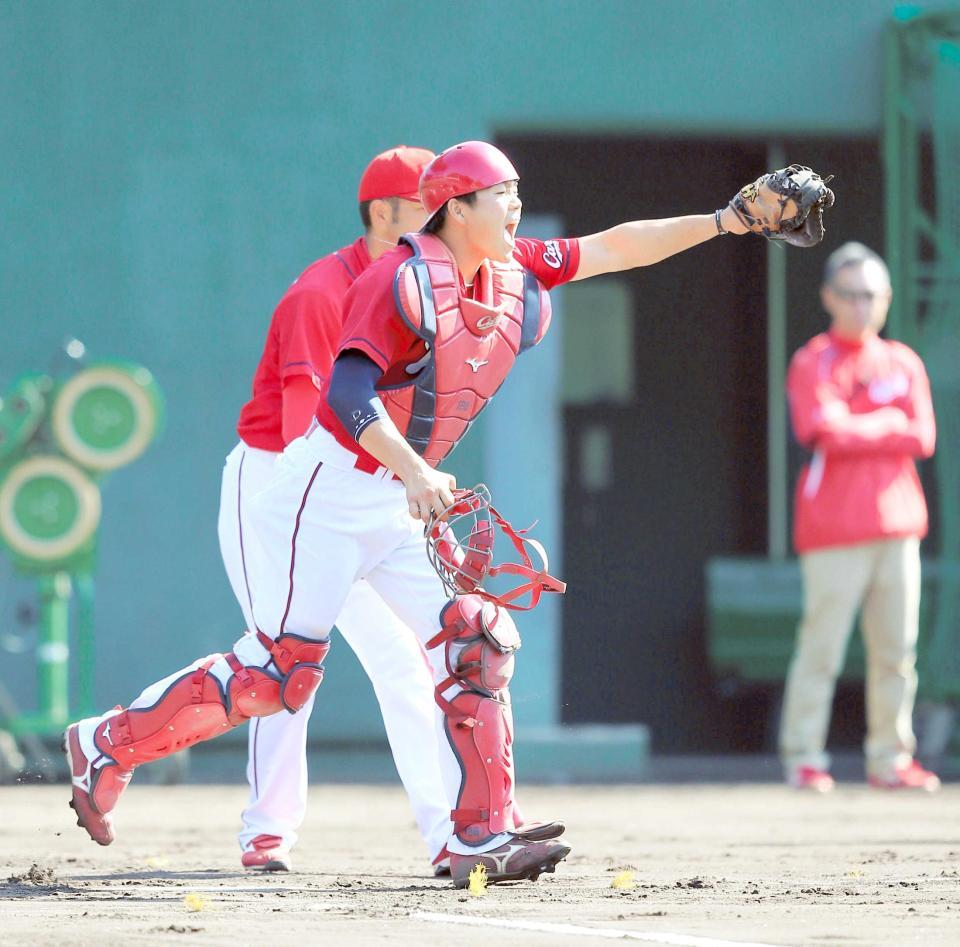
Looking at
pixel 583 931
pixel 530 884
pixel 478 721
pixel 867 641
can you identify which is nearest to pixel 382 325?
pixel 478 721

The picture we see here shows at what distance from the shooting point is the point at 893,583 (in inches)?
393

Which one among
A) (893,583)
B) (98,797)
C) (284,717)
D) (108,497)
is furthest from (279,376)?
(108,497)

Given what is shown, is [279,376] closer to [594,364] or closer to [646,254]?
[646,254]

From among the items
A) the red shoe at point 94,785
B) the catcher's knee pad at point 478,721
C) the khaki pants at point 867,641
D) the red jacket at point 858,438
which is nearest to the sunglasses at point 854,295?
the red jacket at point 858,438

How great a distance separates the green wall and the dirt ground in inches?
80.9

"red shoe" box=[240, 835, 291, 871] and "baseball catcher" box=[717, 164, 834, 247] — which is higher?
"baseball catcher" box=[717, 164, 834, 247]

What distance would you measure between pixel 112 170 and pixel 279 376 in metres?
5.13

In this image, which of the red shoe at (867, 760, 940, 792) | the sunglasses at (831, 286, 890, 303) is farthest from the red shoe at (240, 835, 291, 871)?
the sunglasses at (831, 286, 890, 303)

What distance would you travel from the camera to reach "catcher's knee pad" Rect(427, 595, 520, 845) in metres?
5.66

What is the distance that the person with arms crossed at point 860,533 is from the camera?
9922 millimetres

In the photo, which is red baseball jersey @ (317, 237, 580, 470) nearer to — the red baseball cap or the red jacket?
the red baseball cap

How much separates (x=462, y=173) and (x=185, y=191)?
5.92 metres

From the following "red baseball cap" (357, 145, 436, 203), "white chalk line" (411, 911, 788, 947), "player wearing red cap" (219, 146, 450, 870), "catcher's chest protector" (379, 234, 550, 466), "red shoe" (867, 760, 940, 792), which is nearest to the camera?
"white chalk line" (411, 911, 788, 947)

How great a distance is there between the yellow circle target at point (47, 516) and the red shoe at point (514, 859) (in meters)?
4.83
